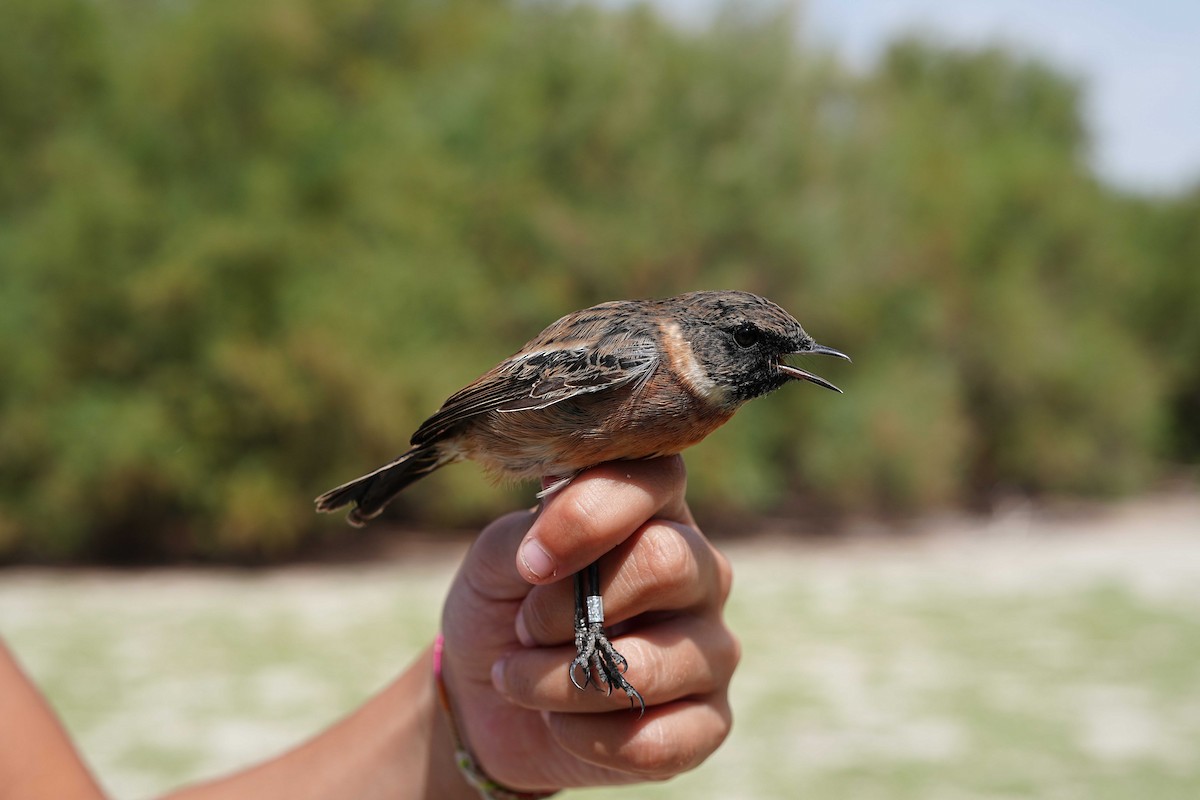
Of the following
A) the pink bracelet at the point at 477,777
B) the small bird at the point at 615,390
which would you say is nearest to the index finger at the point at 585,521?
the small bird at the point at 615,390

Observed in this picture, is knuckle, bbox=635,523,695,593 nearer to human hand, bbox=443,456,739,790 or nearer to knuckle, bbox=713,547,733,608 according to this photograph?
human hand, bbox=443,456,739,790

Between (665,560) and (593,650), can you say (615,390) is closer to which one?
(665,560)

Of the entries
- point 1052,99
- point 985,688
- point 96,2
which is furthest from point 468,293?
point 1052,99

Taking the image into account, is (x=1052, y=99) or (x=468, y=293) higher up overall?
(x=1052, y=99)

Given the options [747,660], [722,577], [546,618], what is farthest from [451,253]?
[546,618]

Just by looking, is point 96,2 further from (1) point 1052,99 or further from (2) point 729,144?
A: (1) point 1052,99

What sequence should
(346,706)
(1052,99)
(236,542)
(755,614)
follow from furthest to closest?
(1052,99), (236,542), (755,614), (346,706)
